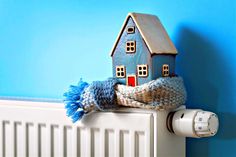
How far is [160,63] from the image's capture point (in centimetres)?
98

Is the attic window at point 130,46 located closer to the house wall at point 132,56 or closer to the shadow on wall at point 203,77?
the house wall at point 132,56

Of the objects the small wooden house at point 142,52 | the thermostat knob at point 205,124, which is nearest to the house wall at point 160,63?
the small wooden house at point 142,52

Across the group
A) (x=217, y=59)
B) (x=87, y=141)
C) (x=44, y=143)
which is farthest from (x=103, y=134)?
(x=217, y=59)

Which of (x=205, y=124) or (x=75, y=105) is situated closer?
(x=205, y=124)

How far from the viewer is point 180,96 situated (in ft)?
3.17

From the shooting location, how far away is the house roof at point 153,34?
96 cm

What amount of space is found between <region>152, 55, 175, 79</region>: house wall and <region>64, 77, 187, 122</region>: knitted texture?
0.02 metres

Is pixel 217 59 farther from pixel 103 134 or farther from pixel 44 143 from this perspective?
pixel 44 143

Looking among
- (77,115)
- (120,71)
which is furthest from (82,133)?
(120,71)

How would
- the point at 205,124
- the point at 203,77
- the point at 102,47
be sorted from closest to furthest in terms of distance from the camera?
the point at 205,124, the point at 203,77, the point at 102,47

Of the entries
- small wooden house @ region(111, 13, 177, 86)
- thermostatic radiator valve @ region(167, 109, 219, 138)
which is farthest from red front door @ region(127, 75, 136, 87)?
thermostatic radiator valve @ region(167, 109, 219, 138)

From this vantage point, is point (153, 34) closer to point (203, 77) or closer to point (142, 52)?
point (142, 52)

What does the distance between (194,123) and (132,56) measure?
183 millimetres

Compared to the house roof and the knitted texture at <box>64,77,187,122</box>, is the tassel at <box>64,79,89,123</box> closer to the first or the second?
the knitted texture at <box>64,77,187,122</box>
